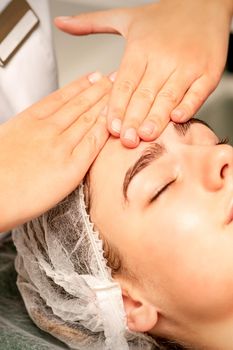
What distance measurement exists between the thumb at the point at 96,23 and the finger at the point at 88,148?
0.32 m

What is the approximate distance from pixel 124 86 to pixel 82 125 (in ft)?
0.39

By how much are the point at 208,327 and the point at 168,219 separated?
9.4 inches

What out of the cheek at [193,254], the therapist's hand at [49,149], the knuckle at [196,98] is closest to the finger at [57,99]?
the therapist's hand at [49,149]

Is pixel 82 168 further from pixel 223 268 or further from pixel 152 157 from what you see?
pixel 223 268

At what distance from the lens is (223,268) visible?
0.97m

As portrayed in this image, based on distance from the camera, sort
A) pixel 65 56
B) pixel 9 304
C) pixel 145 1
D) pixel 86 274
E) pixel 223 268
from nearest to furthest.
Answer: pixel 223 268
pixel 86 274
pixel 9 304
pixel 145 1
pixel 65 56

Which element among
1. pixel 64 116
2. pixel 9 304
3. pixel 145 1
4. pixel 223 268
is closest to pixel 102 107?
pixel 64 116

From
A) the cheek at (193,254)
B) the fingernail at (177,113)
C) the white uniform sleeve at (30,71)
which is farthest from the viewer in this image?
the white uniform sleeve at (30,71)

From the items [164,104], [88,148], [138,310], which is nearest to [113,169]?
[88,148]

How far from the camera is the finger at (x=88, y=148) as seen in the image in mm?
1036

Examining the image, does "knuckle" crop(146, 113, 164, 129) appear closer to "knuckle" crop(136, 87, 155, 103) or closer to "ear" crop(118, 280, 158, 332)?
"knuckle" crop(136, 87, 155, 103)

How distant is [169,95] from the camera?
110cm

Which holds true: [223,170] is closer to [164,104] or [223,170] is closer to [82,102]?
[164,104]

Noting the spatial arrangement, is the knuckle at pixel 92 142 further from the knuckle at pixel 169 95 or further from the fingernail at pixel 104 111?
the knuckle at pixel 169 95
